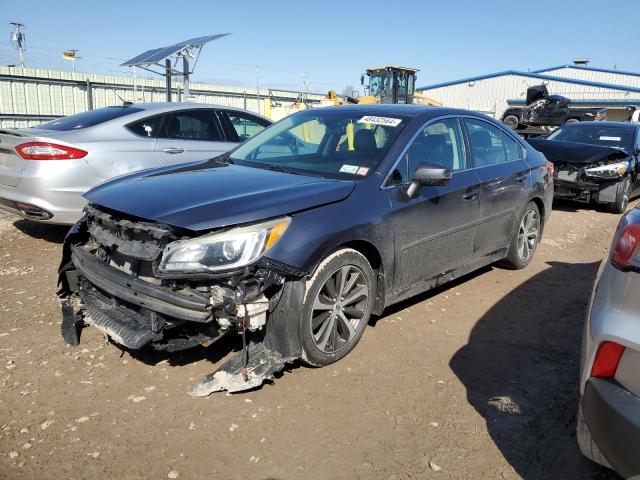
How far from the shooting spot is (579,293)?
5051 millimetres

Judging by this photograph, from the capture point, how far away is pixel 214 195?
320 centimetres

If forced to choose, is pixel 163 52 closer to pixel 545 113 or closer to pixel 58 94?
pixel 58 94

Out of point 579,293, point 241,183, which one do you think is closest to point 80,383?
point 241,183

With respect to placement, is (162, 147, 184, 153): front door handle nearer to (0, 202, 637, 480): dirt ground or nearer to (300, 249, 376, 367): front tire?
(0, 202, 637, 480): dirt ground

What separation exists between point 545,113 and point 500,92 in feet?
63.5

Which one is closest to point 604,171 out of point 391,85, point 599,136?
point 599,136

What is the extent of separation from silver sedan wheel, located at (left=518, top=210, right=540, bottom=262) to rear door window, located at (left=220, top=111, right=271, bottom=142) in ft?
11.2

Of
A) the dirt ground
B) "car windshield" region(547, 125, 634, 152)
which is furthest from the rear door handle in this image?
"car windshield" region(547, 125, 634, 152)

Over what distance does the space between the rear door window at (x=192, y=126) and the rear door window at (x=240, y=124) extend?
18 centimetres

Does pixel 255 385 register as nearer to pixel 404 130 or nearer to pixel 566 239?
pixel 404 130

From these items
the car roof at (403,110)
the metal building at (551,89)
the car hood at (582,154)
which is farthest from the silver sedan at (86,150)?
the metal building at (551,89)

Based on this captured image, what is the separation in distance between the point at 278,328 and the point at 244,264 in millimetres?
471

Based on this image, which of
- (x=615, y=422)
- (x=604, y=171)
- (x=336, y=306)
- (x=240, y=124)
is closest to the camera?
(x=615, y=422)

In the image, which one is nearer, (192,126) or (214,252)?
(214,252)
